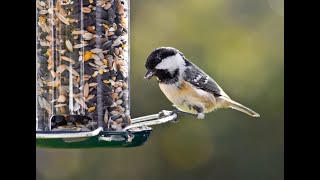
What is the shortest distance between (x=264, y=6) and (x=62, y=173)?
1.77 metres

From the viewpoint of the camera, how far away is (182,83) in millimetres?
3744

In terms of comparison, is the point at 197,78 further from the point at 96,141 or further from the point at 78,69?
the point at 96,141

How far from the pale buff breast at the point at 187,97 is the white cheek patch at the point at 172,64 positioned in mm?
80

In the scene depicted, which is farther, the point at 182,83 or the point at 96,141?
the point at 182,83

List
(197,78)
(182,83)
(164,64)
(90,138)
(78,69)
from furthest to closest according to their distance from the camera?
(197,78) < (182,83) < (164,64) < (78,69) < (90,138)

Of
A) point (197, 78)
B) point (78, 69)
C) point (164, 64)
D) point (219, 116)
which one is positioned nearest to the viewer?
point (78, 69)

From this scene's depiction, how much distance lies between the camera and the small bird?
140 inches

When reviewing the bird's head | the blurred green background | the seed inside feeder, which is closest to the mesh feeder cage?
the seed inside feeder

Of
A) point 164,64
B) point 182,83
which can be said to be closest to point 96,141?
point 164,64

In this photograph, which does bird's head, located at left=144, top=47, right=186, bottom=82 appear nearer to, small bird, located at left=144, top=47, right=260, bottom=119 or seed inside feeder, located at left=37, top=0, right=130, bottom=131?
small bird, located at left=144, top=47, right=260, bottom=119

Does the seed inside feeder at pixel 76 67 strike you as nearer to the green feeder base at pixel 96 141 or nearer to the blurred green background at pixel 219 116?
the green feeder base at pixel 96 141

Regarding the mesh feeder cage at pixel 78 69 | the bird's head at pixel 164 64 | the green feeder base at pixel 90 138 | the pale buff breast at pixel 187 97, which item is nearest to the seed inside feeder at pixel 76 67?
the mesh feeder cage at pixel 78 69

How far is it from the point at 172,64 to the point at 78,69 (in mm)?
778

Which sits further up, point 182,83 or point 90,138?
point 182,83
